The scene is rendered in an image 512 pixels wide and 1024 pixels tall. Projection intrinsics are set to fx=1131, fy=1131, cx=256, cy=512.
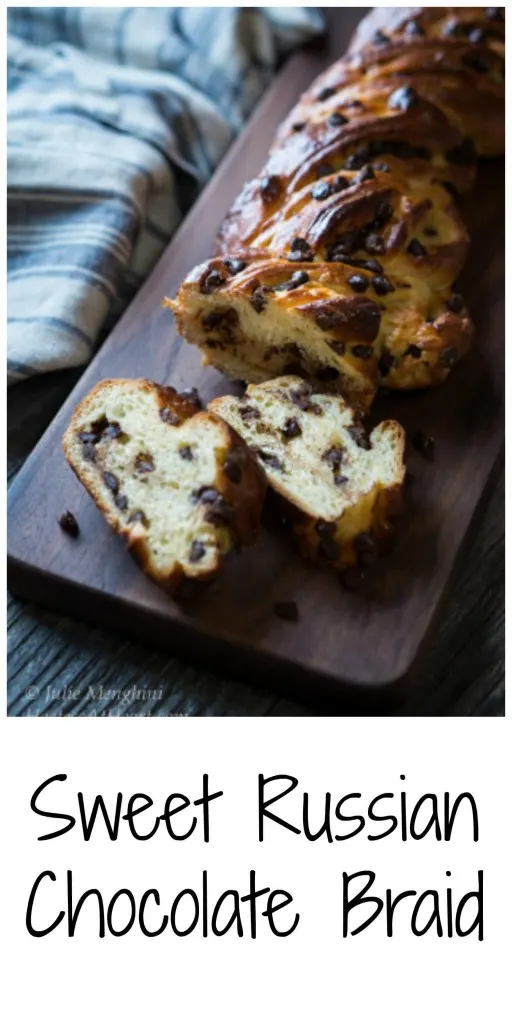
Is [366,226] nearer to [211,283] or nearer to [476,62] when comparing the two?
[211,283]

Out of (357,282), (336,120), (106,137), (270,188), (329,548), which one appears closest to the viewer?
(329,548)

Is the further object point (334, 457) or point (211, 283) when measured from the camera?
point (211, 283)

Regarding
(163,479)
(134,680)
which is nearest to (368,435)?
(163,479)

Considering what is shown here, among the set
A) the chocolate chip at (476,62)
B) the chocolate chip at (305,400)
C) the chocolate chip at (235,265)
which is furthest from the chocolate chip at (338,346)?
the chocolate chip at (476,62)

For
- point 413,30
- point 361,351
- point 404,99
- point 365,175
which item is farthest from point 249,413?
point 413,30

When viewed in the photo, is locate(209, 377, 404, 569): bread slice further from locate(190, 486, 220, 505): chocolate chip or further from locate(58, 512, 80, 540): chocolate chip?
locate(58, 512, 80, 540): chocolate chip

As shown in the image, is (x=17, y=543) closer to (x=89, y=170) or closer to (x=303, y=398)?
(x=303, y=398)

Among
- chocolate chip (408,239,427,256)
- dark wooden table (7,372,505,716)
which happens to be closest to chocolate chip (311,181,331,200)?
chocolate chip (408,239,427,256)
